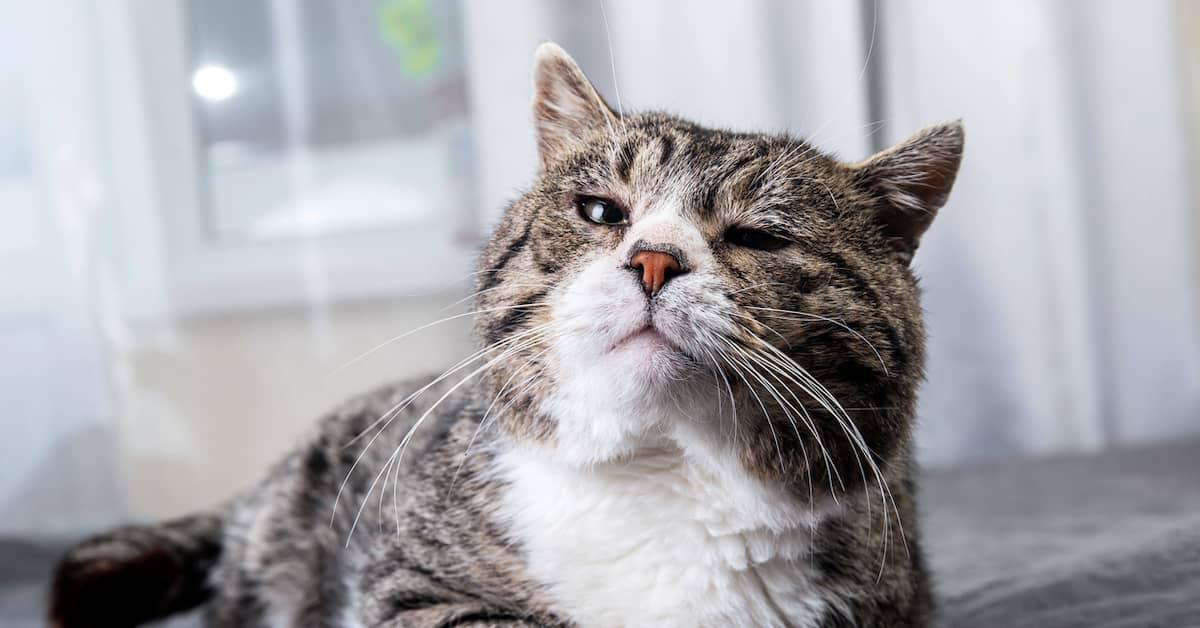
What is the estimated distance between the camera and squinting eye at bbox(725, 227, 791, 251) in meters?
0.97

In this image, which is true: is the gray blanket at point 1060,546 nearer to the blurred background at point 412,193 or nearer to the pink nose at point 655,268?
the blurred background at point 412,193

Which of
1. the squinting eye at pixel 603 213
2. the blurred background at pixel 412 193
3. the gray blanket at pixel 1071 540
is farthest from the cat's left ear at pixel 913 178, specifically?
the blurred background at pixel 412 193

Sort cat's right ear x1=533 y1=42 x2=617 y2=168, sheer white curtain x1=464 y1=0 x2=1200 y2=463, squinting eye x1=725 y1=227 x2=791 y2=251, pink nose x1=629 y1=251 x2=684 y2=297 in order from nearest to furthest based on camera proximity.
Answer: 1. pink nose x1=629 y1=251 x2=684 y2=297
2. squinting eye x1=725 y1=227 x2=791 y2=251
3. cat's right ear x1=533 y1=42 x2=617 y2=168
4. sheer white curtain x1=464 y1=0 x2=1200 y2=463

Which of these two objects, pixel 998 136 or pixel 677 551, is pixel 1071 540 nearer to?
pixel 677 551

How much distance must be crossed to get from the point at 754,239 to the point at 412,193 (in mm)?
1653

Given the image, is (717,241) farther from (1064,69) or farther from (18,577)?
(1064,69)

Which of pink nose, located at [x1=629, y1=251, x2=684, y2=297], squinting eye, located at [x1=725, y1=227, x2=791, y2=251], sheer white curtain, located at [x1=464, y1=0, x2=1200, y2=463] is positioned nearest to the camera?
pink nose, located at [x1=629, y1=251, x2=684, y2=297]

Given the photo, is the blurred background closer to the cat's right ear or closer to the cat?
the cat's right ear

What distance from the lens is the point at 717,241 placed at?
3.12 ft

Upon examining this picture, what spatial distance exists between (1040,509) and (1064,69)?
110 centimetres

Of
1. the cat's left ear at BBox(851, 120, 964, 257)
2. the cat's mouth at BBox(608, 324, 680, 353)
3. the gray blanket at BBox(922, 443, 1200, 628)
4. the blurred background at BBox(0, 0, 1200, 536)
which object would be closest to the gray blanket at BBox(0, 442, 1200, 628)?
the gray blanket at BBox(922, 443, 1200, 628)

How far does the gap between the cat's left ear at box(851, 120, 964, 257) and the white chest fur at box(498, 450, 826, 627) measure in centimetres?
34

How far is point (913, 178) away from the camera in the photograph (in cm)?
105

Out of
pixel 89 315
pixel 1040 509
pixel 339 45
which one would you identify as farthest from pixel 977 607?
pixel 89 315
